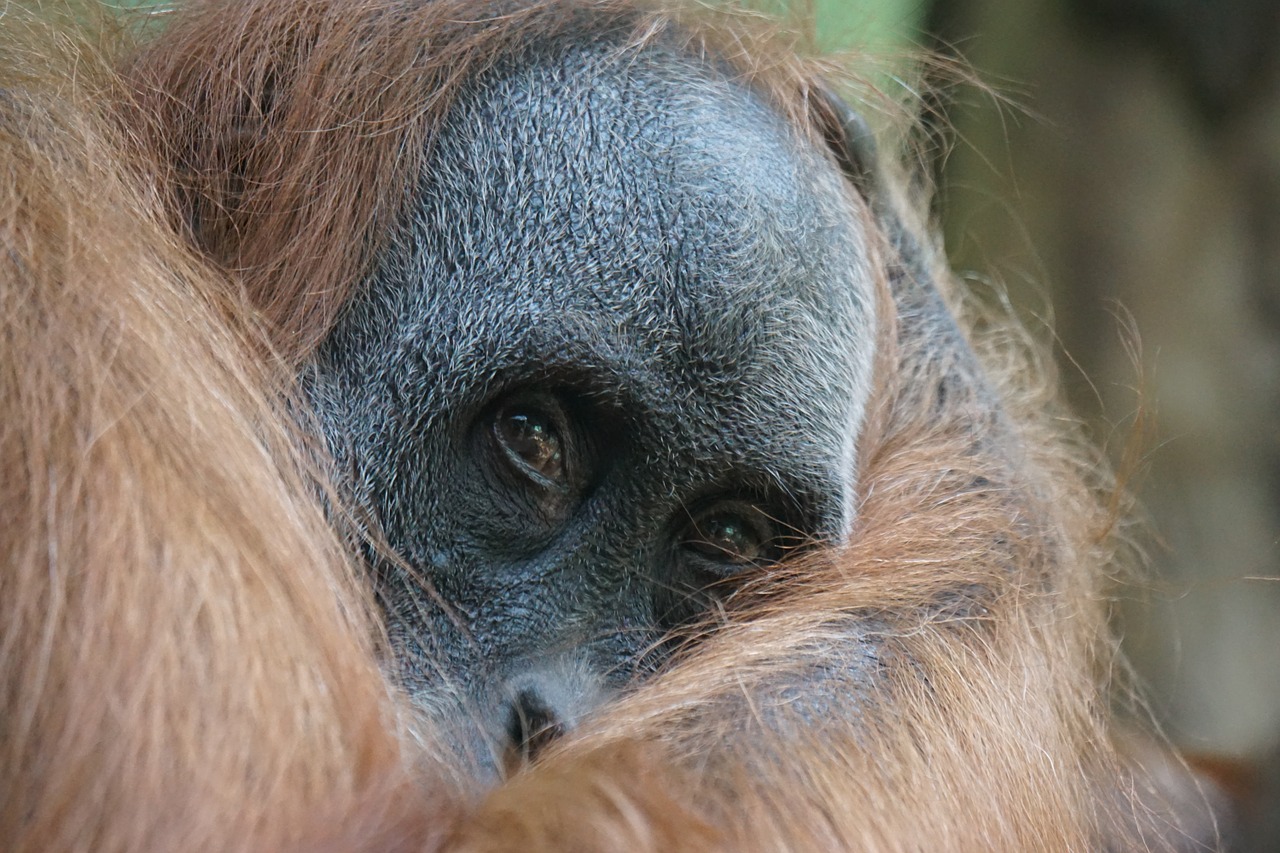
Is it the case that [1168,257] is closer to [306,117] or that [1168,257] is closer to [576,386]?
[576,386]

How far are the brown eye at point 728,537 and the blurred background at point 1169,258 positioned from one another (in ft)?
2.86

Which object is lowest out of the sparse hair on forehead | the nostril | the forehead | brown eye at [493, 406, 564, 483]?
the nostril

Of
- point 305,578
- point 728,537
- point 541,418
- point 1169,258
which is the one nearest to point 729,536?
point 728,537

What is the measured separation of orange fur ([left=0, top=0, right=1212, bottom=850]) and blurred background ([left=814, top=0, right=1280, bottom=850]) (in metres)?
0.73

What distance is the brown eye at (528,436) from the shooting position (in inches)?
49.7

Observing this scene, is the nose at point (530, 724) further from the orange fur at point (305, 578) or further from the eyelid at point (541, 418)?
the eyelid at point (541, 418)

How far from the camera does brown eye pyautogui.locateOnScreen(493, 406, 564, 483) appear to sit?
4.14 ft

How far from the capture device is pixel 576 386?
1.25 meters

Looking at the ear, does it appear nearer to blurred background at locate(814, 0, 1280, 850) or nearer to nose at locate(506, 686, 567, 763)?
blurred background at locate(814, 0, 1280, 850)

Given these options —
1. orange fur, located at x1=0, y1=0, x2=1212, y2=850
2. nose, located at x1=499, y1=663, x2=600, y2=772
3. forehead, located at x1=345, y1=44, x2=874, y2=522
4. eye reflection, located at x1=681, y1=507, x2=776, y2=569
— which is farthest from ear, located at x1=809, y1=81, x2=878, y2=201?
nose, located at x1=499, y1=663, x2=600, y2=772

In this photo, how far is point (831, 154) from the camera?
163cm

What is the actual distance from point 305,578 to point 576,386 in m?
0.38

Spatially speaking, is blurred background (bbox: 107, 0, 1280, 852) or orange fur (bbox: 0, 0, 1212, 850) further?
blurred background (bbox: 107, 0, 1280, 852)

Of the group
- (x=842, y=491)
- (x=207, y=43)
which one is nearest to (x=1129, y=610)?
(x=842, y=491)
